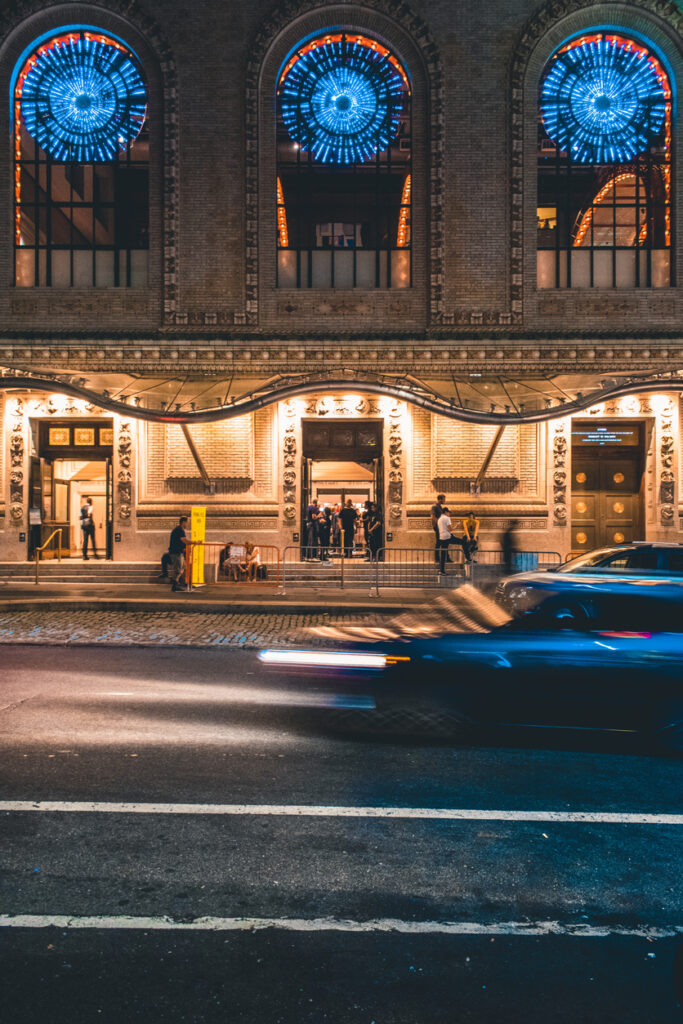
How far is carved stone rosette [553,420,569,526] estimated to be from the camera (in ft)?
61.9

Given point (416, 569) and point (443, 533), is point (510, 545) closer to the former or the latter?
point (443, 533)

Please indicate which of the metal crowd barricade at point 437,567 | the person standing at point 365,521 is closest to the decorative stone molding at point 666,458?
→ the metal crowd barricade at point 437,567

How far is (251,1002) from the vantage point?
98.6 inches

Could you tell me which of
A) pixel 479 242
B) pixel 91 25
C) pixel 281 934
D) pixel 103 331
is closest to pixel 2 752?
pixel 281 934

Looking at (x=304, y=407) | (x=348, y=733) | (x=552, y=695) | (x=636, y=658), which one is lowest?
(x=348, y=733)

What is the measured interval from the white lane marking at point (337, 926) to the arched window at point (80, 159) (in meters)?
17.8

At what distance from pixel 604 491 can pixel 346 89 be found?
1380 cm

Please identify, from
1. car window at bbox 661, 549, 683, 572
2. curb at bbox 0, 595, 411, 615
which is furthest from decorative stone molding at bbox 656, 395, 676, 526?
car window at bbox 661, 549, 683, 572

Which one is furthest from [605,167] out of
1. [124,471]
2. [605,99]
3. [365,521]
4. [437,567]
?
[124,471]

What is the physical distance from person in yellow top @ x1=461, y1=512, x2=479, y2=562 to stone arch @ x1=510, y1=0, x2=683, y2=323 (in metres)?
5.63

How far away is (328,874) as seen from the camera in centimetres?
346

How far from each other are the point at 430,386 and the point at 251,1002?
16755 mm

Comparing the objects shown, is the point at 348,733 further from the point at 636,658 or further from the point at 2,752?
the point at 2,752

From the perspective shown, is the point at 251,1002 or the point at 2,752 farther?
the point at 2,752
